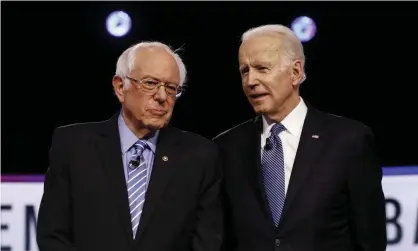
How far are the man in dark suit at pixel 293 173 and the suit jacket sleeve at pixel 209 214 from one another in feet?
0.55

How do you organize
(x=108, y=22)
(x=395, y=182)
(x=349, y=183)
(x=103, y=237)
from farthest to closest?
(x=108, y=22) < (x=395, y=182) < (x=349, y=183) < (x=103, y=237)

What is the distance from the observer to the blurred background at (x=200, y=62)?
4.68 meters

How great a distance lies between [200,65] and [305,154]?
1.96 m

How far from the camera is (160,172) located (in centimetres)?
275

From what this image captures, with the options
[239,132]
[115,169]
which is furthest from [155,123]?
[239,132]

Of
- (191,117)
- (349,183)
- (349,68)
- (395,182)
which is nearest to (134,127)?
(349,183)

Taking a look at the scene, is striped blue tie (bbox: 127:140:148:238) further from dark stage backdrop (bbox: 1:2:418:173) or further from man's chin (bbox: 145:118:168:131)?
dark stage backdrop (bbox: 1:2:418:173)

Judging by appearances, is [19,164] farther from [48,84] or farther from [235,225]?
[235,225]

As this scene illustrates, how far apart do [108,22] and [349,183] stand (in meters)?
2.19

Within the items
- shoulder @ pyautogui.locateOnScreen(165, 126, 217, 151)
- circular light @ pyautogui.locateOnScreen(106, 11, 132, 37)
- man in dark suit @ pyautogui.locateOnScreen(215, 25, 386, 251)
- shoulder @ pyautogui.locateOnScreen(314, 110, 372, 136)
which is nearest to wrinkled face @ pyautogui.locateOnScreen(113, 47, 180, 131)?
shoulder @ pyautogui.locateOnScreen(165, 126, 217, 151)

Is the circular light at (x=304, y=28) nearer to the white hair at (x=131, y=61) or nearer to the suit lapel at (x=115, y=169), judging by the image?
the white hair at (x=131, y=61)

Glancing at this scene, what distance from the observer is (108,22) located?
4.68 meters

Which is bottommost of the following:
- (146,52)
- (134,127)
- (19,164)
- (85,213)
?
(19,164)

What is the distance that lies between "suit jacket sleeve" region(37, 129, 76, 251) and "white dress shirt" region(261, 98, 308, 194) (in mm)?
733
